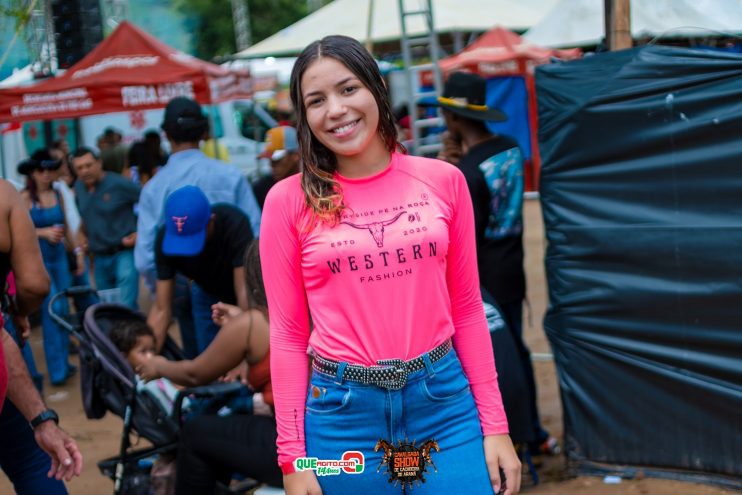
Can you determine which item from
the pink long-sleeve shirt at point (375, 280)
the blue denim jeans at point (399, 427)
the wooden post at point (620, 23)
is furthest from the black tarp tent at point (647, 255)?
the blue denim jeans at point (399, 427)

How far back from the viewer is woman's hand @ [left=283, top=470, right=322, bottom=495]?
2.44m

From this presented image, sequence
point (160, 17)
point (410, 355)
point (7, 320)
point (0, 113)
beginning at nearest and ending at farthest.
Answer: point (410, 355)
point (7, 320)
point (0, 113)
point (160, 17)

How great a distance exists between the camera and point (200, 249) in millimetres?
4859

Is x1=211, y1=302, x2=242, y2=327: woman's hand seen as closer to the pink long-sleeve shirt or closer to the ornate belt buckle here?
the pink long-sleeve shirt

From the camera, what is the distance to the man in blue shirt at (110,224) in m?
8.43

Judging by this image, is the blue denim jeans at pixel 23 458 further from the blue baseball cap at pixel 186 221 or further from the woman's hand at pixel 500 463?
the woman's hand at pixel 500 463

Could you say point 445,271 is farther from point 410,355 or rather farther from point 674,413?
point 674,413

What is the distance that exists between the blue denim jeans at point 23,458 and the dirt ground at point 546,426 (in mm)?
2341

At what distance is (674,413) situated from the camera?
4.58m

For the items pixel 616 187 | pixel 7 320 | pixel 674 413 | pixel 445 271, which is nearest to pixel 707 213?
pixel 616 187

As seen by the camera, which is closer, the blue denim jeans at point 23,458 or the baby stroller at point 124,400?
the blue denim jeans at point 23,458

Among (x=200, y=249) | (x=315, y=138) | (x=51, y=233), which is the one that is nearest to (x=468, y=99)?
(x=200, y=249)

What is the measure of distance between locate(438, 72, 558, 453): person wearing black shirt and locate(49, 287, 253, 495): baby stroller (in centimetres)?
158

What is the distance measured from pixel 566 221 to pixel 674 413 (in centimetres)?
103
